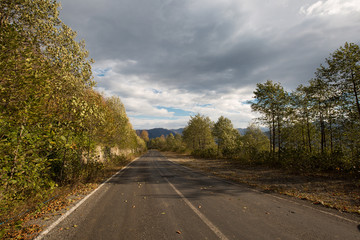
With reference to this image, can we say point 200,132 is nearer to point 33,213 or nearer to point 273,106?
point 273,106

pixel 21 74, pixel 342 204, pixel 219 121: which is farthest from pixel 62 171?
pixel 219 121

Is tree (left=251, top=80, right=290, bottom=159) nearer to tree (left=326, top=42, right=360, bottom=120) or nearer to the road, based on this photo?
tree (left=326, top=42, right=360, bottom=120)

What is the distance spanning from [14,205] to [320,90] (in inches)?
841

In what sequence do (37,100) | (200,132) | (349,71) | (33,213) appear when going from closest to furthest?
(37,100), (33,213), (349,71), (200,132)

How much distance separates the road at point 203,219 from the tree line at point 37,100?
188 cm

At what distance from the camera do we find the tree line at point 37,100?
4.51 m

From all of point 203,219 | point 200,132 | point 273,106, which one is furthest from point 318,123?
point 200,132

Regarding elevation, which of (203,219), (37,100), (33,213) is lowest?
(33,213)

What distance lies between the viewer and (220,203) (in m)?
6.23

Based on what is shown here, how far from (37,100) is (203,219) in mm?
5814

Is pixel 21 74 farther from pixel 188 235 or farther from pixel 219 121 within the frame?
pixel 219 121

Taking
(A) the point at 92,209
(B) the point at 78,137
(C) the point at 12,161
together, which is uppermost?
(B) the point at 78,137

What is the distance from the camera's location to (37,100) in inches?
181

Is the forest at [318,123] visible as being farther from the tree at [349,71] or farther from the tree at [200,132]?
the tree at [200,132]
